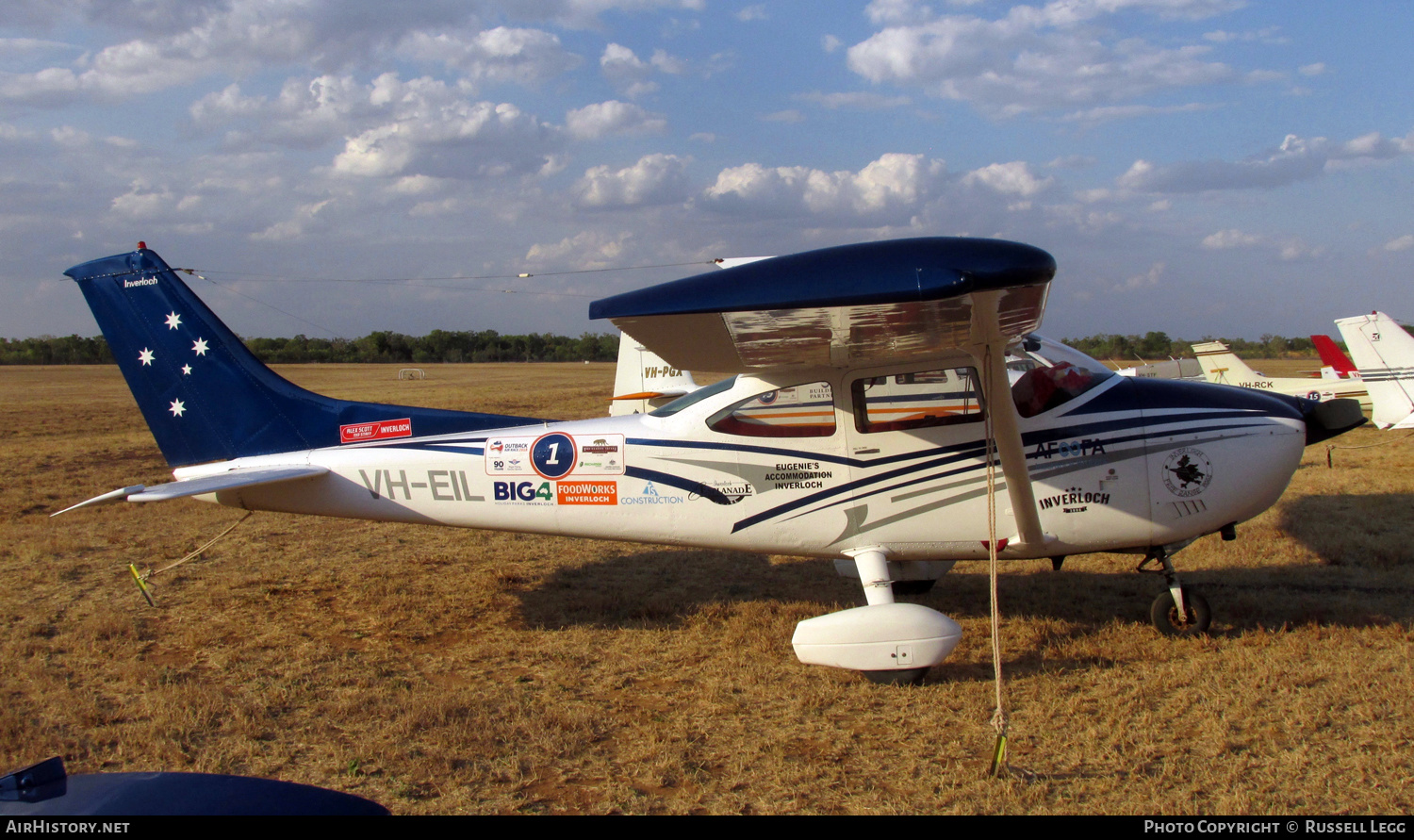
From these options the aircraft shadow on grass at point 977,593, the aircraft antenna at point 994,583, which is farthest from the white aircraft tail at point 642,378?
the aircraft antenna at point 994,583

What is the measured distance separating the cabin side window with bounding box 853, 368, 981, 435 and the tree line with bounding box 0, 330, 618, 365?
60532mm

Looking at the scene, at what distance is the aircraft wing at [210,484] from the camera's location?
500cm

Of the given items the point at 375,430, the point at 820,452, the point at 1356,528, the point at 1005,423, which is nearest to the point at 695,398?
the point at 820,452

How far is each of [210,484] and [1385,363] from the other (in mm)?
16011

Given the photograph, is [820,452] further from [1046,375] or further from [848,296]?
[848,296]

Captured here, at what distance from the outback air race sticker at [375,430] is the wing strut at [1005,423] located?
4.06m

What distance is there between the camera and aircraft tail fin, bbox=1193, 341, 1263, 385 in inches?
756

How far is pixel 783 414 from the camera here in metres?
5.58

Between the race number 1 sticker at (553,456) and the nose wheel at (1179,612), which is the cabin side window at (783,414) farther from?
the nose wheel at (1179,612)

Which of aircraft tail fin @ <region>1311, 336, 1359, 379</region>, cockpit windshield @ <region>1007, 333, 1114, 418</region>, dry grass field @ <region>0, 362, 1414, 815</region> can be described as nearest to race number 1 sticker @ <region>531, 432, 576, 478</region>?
dry grass field @ <region>0, 362, 1414, 815</region>

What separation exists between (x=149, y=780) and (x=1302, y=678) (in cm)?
533

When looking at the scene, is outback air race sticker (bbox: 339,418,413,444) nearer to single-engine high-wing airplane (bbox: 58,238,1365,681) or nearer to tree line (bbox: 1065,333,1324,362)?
single-engine high-wing airplane (bbox: 58,238,1365,681)

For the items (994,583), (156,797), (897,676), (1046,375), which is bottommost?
(897,676)
